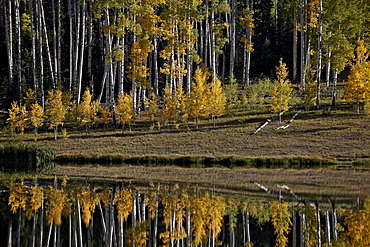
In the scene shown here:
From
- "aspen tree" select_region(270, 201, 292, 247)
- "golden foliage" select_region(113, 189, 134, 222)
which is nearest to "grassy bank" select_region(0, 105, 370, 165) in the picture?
"golden foliage" select_region(113, 189, 134, 222)

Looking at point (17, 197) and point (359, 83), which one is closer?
point (17, 197)

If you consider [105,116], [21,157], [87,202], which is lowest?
[21,157]

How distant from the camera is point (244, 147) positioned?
1284 inches

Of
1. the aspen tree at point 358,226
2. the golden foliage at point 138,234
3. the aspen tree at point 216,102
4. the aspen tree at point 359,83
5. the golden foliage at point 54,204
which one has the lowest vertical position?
the golden foliage at point 54,204

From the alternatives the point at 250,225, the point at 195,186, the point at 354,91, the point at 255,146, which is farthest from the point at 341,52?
the point at 250,225

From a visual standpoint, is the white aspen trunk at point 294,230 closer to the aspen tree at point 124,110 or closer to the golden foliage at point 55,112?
the aspen tree at point 124,110

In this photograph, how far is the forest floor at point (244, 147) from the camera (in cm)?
2177

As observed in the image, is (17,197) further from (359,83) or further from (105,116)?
(359,83)

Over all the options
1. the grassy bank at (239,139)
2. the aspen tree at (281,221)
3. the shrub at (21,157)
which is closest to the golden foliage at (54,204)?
the aspen tree at (281,221)

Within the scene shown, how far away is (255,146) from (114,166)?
28.2 feet

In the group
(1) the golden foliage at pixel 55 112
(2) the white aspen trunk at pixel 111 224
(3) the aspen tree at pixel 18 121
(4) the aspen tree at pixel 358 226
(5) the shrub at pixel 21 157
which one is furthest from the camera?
(3) the aspen tree at pixel 18 121

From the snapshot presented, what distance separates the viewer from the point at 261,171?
26.6 meters

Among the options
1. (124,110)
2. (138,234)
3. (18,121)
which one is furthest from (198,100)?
(138,234)

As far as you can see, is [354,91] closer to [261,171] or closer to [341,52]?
[341,52]
